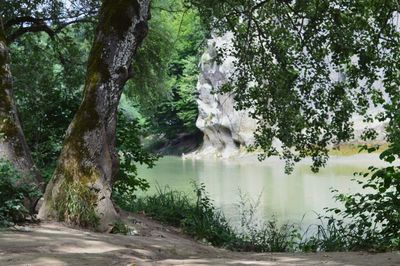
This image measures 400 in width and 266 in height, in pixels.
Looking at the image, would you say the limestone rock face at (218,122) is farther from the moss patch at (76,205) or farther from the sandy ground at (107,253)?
the sandy ground at (107,253)

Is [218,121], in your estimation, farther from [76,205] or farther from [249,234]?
[76,205]

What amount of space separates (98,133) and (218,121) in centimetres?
3445

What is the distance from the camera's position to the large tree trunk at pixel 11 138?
659 centimetres

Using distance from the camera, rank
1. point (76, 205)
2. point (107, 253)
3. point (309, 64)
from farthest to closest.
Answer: point (309, 64), point (76, 205), point (107, 253)

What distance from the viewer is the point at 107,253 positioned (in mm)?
4285

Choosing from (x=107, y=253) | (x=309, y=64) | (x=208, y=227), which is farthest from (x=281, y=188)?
(x=107, y=253)

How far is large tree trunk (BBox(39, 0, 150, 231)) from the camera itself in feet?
21.2

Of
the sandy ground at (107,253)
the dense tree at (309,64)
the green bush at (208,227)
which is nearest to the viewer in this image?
the sandy ground at (107,253)

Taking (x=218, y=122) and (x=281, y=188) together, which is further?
(x=218, y=122)

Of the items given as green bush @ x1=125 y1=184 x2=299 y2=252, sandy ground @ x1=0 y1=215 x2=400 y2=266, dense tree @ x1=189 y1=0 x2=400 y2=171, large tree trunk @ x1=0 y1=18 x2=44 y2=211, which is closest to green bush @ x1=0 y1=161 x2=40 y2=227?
sandy ground @ x1=0 y1=215 x2=400 y2=266

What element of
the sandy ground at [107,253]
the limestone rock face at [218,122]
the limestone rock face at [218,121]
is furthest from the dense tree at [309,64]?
the limestone rock face at [218,122]

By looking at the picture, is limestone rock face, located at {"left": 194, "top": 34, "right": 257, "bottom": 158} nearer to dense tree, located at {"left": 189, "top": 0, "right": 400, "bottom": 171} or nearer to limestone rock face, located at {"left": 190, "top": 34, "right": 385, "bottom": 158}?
limestone rock face, located at {"left": 190, "top": 34, "right": 385, "bottom": 158}

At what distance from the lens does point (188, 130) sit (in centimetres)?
4850

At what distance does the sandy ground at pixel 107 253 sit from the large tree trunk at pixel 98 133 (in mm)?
500
